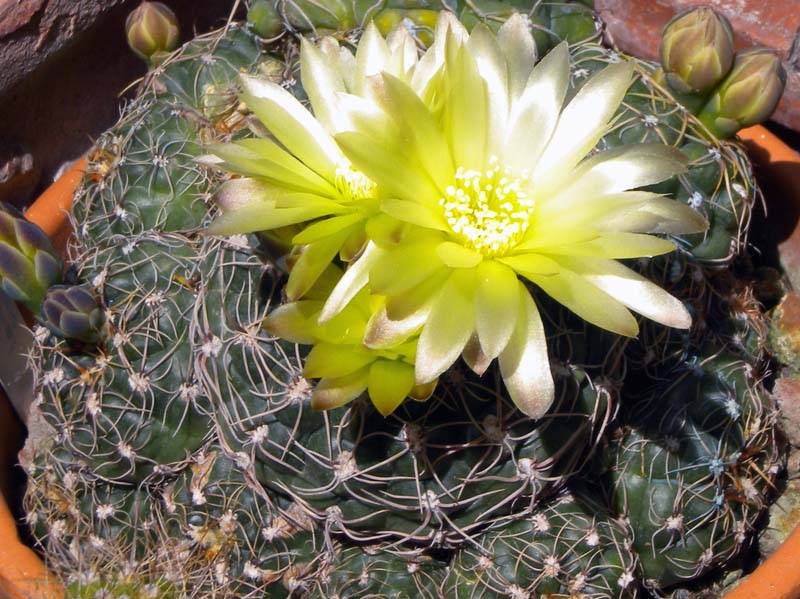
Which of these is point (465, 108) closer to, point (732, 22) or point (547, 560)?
point (547, 560)

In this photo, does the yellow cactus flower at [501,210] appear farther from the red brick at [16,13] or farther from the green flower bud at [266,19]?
the red brick at [16,13]

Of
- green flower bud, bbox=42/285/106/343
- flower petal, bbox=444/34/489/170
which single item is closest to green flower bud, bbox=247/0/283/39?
green flower bud, bbox=42/285/106/343

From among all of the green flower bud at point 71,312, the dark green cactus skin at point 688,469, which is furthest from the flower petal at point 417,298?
the green flower bud at point 71,312

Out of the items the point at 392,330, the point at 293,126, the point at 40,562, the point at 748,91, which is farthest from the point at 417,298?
the point at 40,562

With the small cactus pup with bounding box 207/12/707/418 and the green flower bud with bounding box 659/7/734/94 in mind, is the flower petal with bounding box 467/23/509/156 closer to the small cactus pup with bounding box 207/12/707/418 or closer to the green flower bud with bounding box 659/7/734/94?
the small cactus pup with bounding box 207/12/707/418

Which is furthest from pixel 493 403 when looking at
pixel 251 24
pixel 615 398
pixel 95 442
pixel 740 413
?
pixel 251 24

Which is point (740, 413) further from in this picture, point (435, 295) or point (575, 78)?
point (435, 295)
